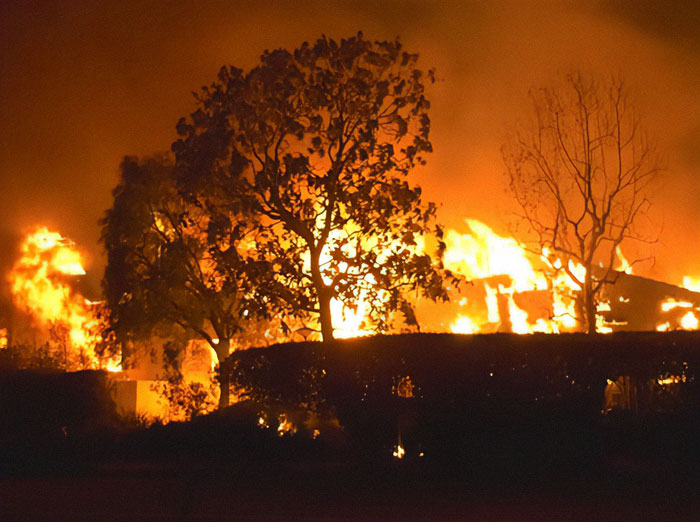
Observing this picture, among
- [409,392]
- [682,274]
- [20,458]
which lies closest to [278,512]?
[409,392]

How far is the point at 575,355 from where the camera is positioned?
11.6m

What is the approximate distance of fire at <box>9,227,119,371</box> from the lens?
38.5m

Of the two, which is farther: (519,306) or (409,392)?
(519,306)

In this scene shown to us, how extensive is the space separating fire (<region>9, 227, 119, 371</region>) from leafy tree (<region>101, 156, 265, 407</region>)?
14793 millimetres

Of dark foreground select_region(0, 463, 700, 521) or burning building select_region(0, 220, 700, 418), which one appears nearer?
dark foreground select_region(0, 463, 700, 521)

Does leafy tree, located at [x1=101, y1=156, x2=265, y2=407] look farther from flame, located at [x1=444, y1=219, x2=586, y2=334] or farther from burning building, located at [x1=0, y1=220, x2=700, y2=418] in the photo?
flame, located at [x1=444, y1=219, x2=586, y2=334]

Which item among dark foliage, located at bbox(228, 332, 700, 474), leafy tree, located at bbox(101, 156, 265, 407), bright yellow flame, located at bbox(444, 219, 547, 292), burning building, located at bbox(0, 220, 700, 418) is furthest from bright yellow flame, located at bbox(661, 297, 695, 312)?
dark foliage, located at bbox(228, 332, 700, 474)

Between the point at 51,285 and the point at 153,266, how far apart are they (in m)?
22.0

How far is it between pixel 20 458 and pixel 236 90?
8686mm

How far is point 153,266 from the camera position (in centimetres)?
2295

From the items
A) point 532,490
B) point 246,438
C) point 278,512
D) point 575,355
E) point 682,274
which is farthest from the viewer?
point 682,274

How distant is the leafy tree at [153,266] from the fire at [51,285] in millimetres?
14793

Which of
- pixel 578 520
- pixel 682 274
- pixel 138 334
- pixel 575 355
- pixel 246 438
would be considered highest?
pixel 682 274

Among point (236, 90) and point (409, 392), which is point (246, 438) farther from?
point (236, 90)
